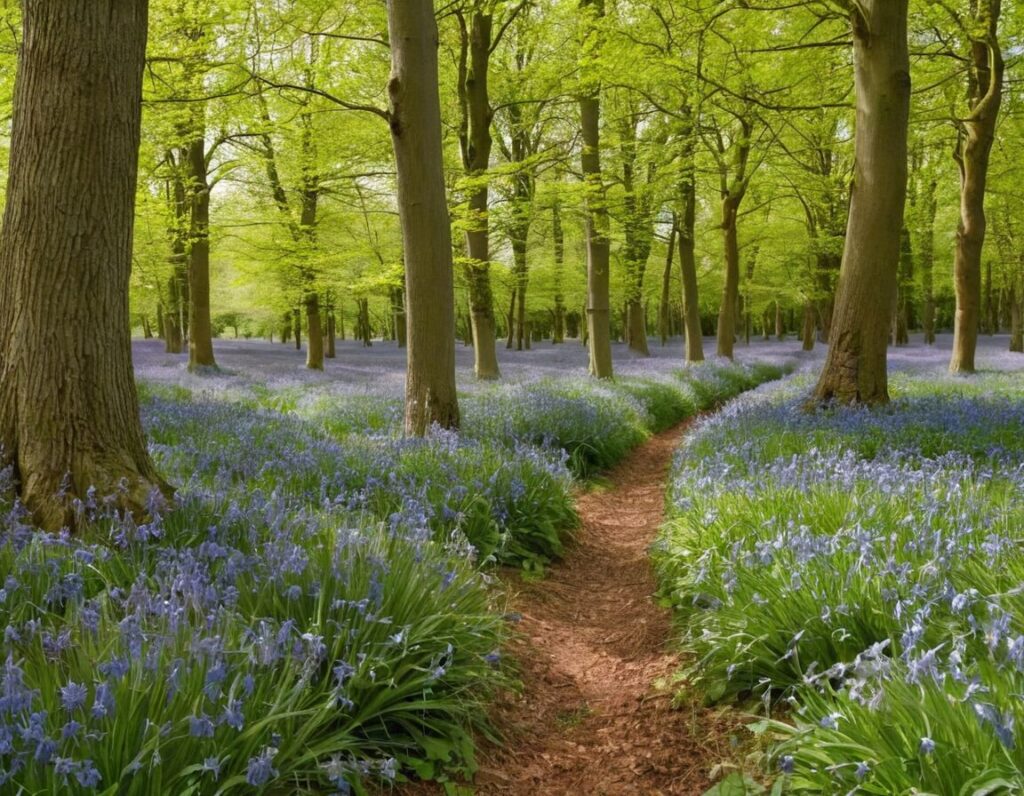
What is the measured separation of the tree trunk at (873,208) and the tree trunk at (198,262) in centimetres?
1420

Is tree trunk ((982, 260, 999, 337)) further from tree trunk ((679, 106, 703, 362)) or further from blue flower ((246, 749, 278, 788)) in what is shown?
Result: blue flower ((246, 749, 278, 788))

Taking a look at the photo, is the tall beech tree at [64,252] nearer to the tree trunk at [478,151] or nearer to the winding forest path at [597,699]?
the winding forest path at [597,699]

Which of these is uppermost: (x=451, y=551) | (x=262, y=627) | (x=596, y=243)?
(x=596, y=243)

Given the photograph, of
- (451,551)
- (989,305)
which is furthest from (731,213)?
(989,305)

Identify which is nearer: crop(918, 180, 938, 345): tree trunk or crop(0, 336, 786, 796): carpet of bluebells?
crop(0, 336, 786, 796): carpet of bluebells

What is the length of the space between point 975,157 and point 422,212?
39.9 ft

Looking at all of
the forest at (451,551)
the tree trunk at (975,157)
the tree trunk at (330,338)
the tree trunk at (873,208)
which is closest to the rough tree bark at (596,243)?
the forest at (451,551)

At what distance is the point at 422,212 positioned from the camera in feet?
23.3

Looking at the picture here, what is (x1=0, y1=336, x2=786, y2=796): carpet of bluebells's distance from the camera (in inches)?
71.7

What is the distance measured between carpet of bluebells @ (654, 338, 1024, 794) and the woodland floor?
24cm

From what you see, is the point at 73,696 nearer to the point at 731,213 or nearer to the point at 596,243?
the point at 596,243

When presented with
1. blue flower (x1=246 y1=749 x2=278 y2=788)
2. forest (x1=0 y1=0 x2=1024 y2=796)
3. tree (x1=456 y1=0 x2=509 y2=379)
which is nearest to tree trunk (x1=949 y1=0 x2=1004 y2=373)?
forest (x1=0 y1=0 x2=1024 y2=796)

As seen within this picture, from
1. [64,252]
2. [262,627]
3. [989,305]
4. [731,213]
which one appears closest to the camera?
[262,627]

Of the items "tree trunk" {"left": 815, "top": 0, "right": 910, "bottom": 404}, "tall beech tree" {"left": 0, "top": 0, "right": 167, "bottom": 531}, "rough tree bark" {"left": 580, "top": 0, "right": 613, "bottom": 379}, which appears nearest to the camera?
"tall beech tree" {"left": 0, "top": 0, "right": 167, "bottom": 531}
